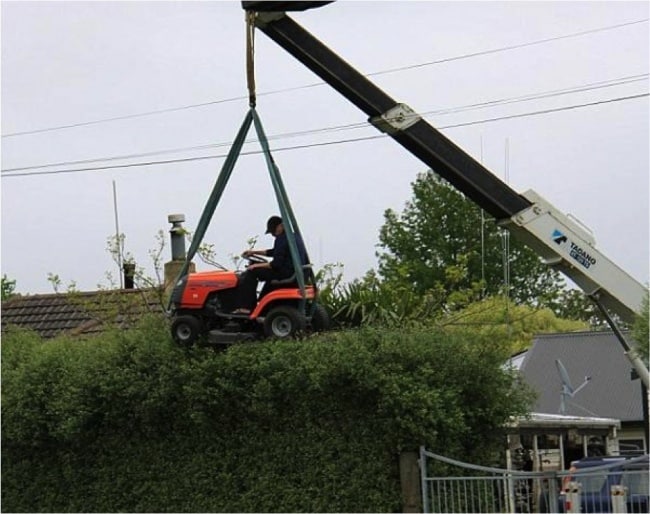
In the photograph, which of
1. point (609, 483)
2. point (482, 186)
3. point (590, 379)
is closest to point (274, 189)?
point (482, 186)

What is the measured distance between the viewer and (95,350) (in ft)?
49.9

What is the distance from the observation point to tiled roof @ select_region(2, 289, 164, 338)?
17.7 metres

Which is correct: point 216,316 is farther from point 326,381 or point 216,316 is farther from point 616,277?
point 616,277

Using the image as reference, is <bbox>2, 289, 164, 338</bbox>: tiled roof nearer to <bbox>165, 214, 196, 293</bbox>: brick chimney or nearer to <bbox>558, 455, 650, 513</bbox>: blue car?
<bbox>165, 214, 196, 293</bbox>: brick chimney

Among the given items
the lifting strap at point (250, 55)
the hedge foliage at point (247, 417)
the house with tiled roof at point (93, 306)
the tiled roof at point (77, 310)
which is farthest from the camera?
the tiled roof at point (77, 310)

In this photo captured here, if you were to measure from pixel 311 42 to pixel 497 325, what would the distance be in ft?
13.1

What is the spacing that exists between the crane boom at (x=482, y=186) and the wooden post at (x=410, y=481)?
2985 mm

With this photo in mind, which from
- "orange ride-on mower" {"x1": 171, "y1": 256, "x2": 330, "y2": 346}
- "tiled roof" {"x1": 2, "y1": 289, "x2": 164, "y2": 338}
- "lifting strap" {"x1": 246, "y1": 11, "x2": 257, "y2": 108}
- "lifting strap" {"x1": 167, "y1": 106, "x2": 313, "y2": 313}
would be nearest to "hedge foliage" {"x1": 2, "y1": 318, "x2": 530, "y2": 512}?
"orange ride-on mower" {"x1": 171, "y1": 256, "x2": 330, "y2": 346}

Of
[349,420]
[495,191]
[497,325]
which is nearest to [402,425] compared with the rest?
[349,420]

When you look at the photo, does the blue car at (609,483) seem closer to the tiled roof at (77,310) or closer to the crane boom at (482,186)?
the crane boom at (482,186)

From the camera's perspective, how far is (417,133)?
558 inches

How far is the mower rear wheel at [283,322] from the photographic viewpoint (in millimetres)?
13355

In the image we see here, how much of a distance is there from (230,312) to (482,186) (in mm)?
3309

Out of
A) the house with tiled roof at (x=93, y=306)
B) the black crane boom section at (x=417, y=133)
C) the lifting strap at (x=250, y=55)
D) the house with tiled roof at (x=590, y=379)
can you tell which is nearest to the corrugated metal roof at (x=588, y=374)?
the house with tiled roof at (x=590, y=379)
